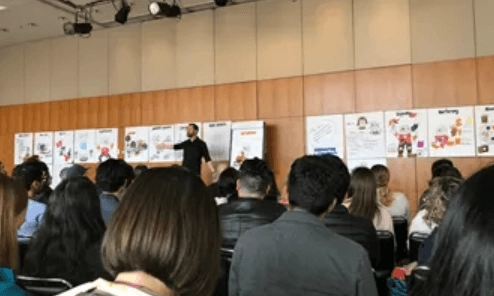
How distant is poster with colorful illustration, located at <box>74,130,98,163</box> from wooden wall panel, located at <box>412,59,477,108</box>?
266 inches

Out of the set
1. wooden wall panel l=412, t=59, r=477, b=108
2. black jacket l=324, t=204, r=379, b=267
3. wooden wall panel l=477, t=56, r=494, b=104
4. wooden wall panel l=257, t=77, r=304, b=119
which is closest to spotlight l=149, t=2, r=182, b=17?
wooden wall panel l=257, t=77, r=304, b=119

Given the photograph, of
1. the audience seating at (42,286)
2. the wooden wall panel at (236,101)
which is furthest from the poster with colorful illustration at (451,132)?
the audience seating at (42,286)

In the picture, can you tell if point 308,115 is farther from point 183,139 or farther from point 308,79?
point 183,139

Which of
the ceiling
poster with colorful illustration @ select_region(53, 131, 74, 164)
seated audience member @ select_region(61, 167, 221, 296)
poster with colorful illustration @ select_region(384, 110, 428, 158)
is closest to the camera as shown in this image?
seated audience member @ select_region(61, 167, 221, 296)

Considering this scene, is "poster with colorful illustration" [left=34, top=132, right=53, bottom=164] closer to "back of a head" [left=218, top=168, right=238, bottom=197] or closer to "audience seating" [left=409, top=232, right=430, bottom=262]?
"back of a head" [left=218, top=168, right=238, bottom=197]

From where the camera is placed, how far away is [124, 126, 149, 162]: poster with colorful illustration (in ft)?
33.0

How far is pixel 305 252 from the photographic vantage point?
→ 193 centimetres

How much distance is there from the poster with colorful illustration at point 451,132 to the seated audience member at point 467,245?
719cm

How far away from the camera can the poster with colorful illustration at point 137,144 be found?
10062mm

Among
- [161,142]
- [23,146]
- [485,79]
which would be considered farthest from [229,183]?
[23,146]

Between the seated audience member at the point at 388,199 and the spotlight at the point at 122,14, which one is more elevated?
the spotlight at the point at 122,14

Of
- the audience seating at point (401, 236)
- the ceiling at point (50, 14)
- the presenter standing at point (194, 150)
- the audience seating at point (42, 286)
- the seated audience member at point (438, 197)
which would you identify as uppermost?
the ceiling at point (50, 14)

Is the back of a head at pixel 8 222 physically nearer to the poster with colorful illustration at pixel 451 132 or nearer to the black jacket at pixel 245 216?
the black jacket at pixel 245 216

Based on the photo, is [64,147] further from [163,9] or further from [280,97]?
[280,97]
